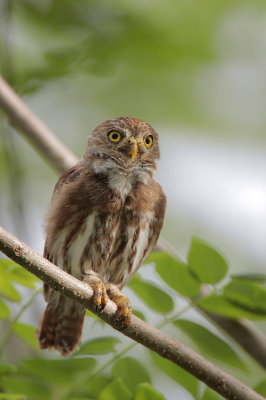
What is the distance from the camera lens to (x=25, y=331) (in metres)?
3.36

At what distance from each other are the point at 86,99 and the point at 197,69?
1.58 m

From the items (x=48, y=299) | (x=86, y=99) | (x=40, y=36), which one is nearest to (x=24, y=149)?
(x=86, y=99)

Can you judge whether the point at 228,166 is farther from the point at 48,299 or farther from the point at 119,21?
the point at 48,299

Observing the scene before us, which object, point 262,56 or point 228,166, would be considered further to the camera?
point 228,166

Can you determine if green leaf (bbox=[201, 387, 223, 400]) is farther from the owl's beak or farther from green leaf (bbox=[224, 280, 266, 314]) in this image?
the owl's beak

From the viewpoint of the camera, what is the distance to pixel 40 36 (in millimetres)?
5383

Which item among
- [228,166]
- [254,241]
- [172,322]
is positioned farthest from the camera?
[228,166]

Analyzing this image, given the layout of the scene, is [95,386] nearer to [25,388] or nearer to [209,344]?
[25,388]

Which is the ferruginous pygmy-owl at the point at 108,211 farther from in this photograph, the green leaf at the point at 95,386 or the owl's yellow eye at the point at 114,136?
the green leaf at the point at 95,386

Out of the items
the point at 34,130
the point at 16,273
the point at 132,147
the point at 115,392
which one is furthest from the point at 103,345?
the point at 34,130

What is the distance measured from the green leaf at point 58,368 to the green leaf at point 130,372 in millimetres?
174

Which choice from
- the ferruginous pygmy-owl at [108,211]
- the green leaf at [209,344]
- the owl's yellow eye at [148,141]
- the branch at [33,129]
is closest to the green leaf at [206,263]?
the green leaf at [209,344]

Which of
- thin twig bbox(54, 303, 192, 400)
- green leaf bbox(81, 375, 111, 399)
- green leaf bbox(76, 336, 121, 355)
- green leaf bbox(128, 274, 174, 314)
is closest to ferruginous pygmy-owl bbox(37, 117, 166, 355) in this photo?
green leaf bbox(128, 274, 174, 314)

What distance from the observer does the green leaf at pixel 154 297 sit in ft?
10.6
